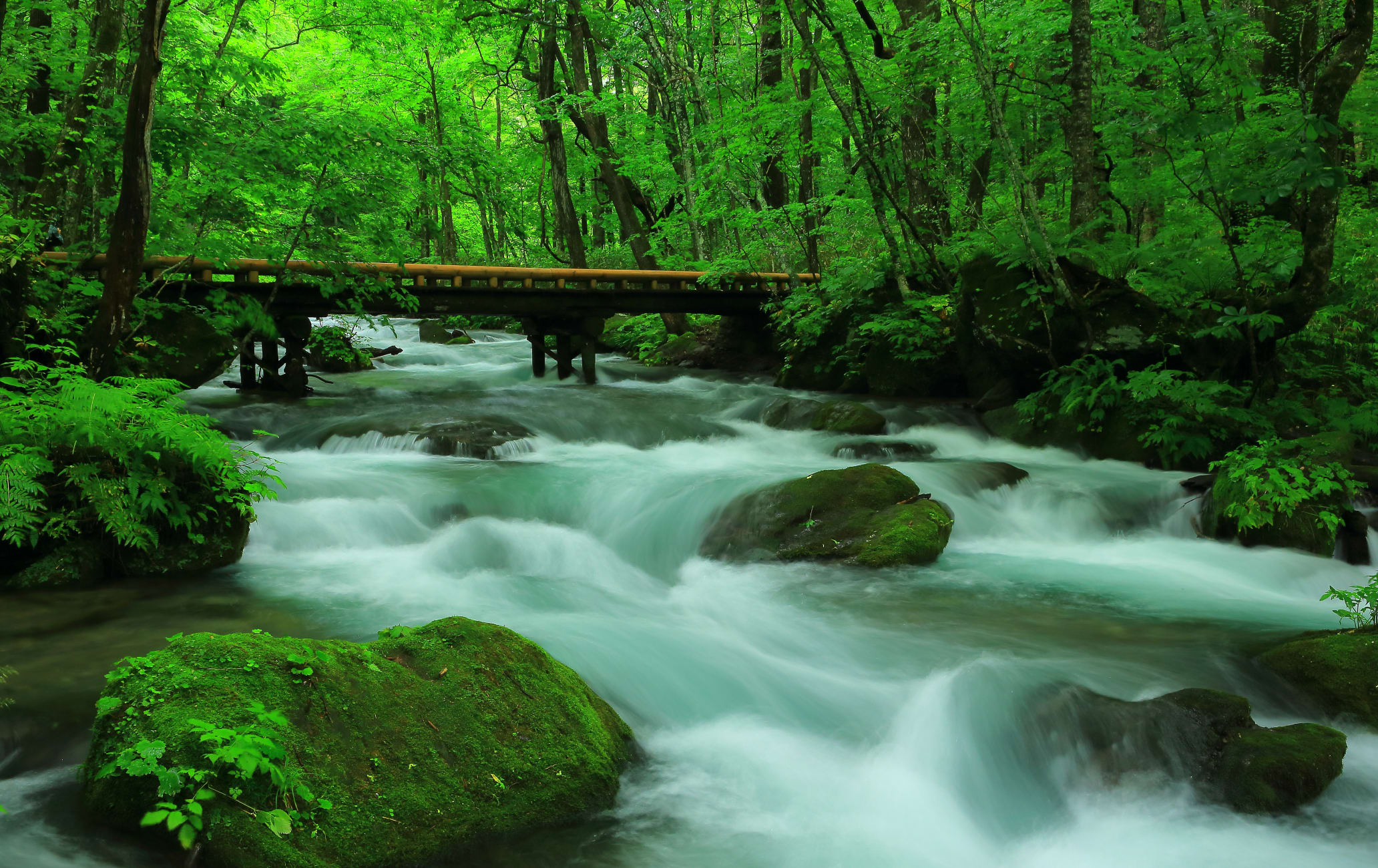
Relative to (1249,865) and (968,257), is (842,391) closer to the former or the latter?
(968,257)

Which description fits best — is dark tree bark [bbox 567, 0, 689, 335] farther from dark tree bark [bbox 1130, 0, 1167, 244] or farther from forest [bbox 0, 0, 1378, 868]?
dark tree bark [bbox 1130, 0, 1167, 244]

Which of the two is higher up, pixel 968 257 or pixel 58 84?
pixel 58 84

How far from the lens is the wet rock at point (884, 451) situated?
435 inches

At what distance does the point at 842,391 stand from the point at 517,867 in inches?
517

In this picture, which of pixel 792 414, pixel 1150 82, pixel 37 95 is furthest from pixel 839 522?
pixel 37 95

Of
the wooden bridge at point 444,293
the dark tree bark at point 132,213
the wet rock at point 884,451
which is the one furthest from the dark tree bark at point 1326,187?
the dark tree bark at point 132,213

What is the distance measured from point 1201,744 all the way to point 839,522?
3767mm

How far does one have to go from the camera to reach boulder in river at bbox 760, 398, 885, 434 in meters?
12.3

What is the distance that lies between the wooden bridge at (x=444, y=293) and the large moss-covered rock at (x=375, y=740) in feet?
26.8

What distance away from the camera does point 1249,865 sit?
3.66m

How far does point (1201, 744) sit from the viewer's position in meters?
4.16

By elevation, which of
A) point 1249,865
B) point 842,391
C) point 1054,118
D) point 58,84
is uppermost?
point 1054,118

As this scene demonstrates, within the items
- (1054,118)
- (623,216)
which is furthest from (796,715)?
(623,216)

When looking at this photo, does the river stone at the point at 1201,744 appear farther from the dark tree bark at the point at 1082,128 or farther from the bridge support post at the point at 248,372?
the bridge support post at the point at 248,372
